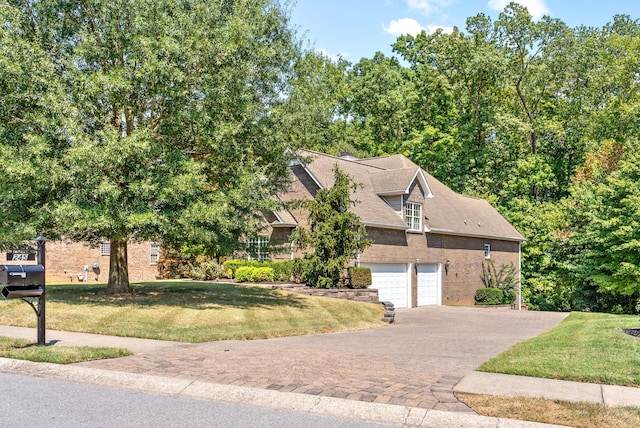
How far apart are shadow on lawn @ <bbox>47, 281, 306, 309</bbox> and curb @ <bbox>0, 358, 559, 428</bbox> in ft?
26.9

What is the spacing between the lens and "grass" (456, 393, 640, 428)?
20.7 feet

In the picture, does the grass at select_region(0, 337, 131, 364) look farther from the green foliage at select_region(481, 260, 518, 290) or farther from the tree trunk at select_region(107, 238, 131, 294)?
the green foliage at select_region(481, 260, 518, 290)

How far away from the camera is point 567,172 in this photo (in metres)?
48.7

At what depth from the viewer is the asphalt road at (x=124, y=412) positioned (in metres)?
6.46

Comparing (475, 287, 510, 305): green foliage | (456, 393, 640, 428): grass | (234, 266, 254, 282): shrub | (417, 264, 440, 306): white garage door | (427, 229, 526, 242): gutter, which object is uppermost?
(427, 229, 526, 242): gutter

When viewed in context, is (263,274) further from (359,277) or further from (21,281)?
(21,281)

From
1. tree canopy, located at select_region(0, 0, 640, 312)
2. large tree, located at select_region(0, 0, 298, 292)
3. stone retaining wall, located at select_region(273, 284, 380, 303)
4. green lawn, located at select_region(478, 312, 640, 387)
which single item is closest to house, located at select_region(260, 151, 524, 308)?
stone retaining wall, located at select_region(273, 284, 380, 303)

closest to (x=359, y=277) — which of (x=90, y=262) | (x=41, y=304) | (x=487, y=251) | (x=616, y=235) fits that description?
(x=616, y=235)

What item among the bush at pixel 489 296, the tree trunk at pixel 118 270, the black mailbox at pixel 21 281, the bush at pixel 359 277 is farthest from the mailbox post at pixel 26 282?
the bush at pixel 489 296

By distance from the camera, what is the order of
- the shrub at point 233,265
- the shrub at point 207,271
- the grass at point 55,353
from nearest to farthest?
1. the grass at point 55,353
2. the shrub at point 233,265
3. the shrub at point 207,271

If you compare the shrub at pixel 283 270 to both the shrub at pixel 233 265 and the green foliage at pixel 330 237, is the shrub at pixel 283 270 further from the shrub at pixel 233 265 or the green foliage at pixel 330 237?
the shrub at pixel 233 265

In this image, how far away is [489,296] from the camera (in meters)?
34.9

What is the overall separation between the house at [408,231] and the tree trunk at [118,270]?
6004 mm

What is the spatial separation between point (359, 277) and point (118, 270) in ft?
31.9
